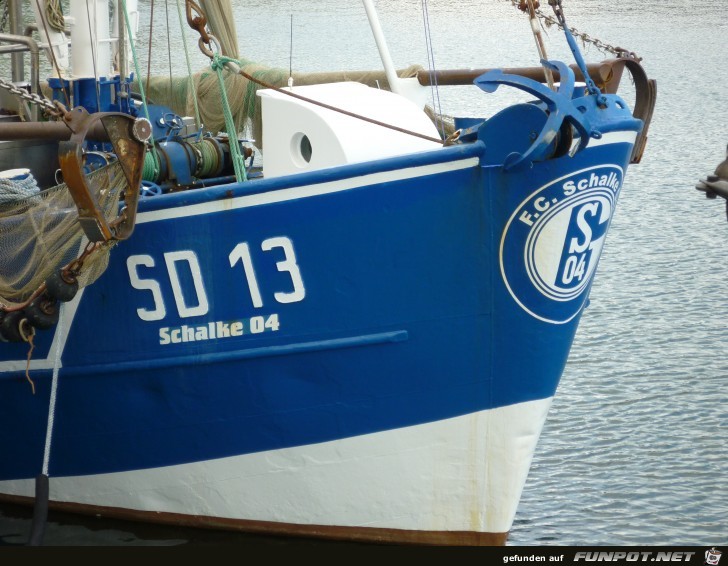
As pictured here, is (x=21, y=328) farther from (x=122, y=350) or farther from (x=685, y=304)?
(x=685, y=304)

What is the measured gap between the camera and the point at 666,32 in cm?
2769

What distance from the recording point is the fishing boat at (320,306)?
5629mm

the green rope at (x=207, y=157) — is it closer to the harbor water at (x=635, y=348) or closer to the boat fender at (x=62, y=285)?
the harbor water at (x=635, y=348)

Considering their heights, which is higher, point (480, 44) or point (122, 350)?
point (122, 350)

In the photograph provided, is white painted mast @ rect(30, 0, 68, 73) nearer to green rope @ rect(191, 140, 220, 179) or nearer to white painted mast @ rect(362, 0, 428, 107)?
green rope @ rect(191, 140, 220, 179)

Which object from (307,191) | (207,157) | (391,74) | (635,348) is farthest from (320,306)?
(635,348)

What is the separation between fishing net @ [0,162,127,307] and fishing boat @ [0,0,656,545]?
0.04 ft

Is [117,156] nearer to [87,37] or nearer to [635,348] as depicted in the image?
[87,37]

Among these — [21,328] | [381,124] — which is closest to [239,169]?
[381,124]

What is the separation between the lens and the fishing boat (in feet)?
18.5

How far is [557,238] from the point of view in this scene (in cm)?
572

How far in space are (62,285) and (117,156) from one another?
0.73 m

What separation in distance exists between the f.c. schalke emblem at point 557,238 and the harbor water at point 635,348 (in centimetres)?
180

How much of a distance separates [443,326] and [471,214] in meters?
0.60
